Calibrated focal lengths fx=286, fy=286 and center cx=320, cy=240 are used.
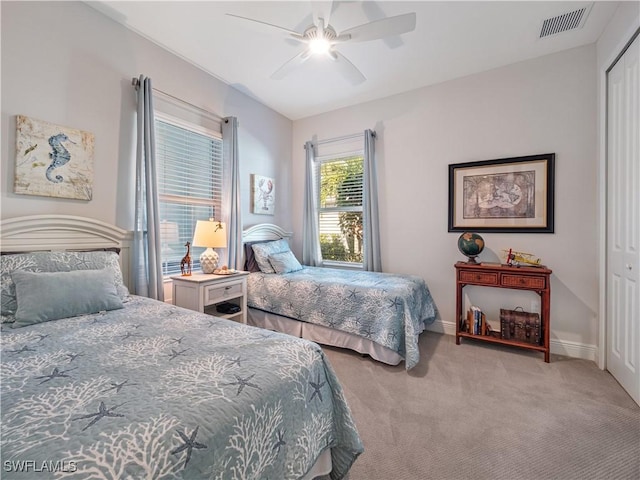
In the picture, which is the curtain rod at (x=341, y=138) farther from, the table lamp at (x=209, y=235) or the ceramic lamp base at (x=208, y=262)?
the ceramic lamp base at (x=208, y=262)

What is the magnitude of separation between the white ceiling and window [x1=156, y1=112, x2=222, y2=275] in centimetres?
74

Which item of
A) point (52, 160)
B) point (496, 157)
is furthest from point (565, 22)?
point (52, 160)

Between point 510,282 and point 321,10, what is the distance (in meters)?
2.74

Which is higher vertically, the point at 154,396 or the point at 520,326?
the point at 154,396

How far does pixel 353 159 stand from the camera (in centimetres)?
399

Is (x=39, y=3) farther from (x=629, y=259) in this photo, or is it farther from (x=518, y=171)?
(x=629, y=259)

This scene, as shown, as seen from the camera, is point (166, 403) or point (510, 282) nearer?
point (166, 403)

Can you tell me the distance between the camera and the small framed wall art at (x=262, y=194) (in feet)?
12.2

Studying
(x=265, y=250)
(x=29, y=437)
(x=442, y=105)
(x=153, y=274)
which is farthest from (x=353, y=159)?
(x=29, y=437)

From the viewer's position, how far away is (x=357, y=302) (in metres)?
2.64

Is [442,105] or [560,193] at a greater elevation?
[442,105]

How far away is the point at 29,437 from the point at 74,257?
1504mm

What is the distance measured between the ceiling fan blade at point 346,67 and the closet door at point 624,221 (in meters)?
1.92

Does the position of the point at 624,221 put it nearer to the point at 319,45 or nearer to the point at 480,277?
the point at 480,277
